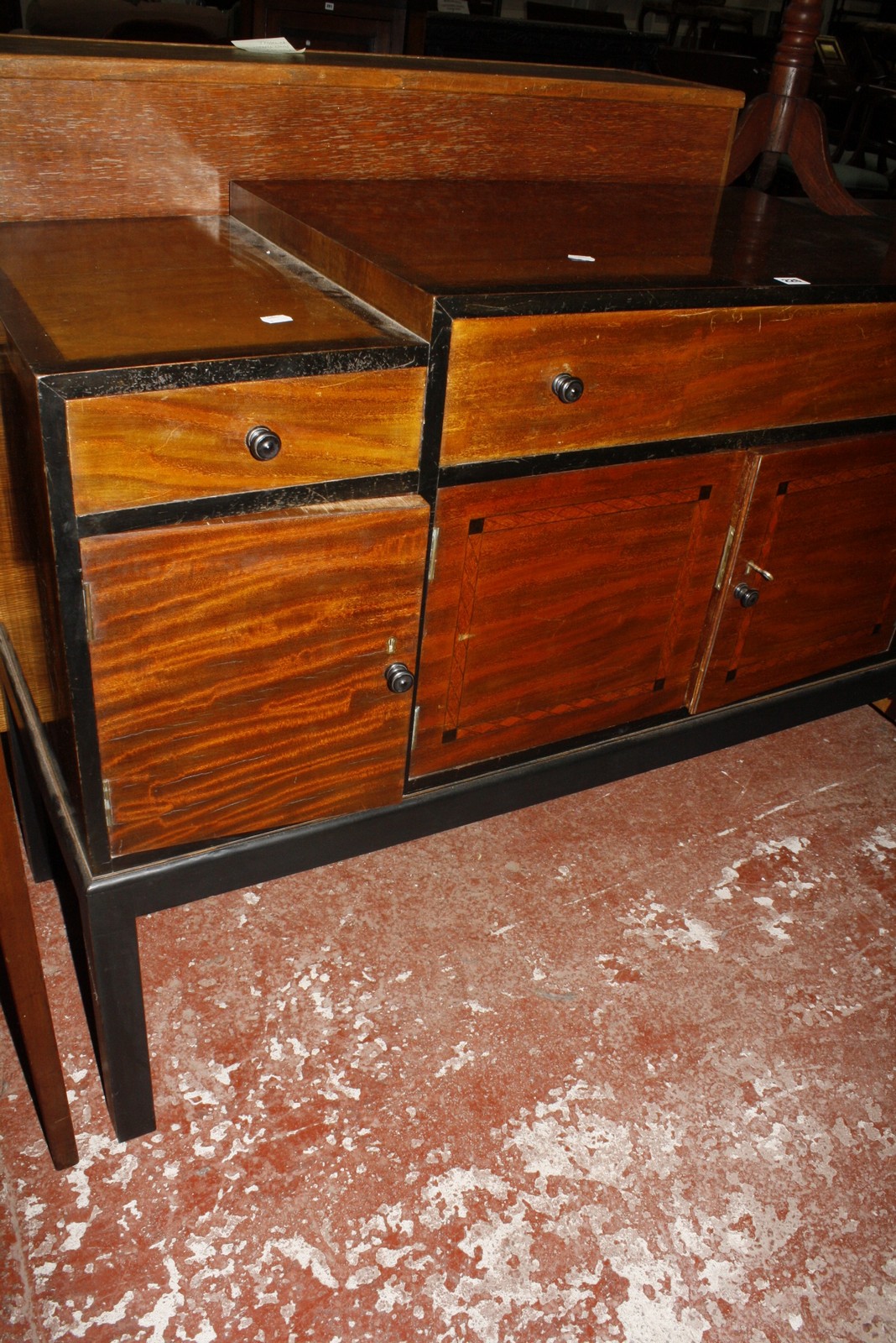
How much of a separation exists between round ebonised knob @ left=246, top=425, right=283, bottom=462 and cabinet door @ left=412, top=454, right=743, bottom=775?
213 millimetres

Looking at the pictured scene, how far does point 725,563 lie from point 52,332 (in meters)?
0.85

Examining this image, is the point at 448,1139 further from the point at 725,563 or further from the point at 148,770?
the point at 725,563

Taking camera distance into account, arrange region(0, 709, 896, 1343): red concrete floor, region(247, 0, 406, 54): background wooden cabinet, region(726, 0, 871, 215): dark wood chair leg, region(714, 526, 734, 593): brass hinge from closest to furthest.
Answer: region(0, 709, 896, 1343): red concrete floor, region(714, 526, 734, 593): brass hinge, region(726, 0, 871, 215): dark wood chair leg, region(247, 0, 406, 54): background wooden cabinet

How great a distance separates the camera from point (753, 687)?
5.06 feet

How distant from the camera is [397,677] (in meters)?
1.13

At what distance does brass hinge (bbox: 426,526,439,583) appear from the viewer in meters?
1.11

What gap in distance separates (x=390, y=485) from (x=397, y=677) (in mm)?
204

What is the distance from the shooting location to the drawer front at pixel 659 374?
1.07 meters

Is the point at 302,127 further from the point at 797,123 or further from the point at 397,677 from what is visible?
the point at 797,123

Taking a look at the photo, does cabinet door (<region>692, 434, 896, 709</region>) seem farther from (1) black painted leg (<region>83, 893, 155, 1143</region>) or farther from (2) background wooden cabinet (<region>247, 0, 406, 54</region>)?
(2) background wooden cabinet (<region>247, 0, 406, 54</region>)

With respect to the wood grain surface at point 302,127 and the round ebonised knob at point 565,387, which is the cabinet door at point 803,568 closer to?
the round ebonised knob at point 565,387

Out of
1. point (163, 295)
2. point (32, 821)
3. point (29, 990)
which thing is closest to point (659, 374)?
point (163, 295)

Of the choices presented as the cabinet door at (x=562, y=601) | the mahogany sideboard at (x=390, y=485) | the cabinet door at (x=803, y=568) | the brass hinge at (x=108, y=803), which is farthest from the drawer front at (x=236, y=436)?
the cabinet door at (x=803, y=568)

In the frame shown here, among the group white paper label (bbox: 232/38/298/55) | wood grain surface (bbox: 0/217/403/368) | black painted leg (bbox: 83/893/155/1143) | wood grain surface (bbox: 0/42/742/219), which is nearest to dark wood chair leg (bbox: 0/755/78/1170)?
black painted leg (bbox: 83/893/155/1143)
